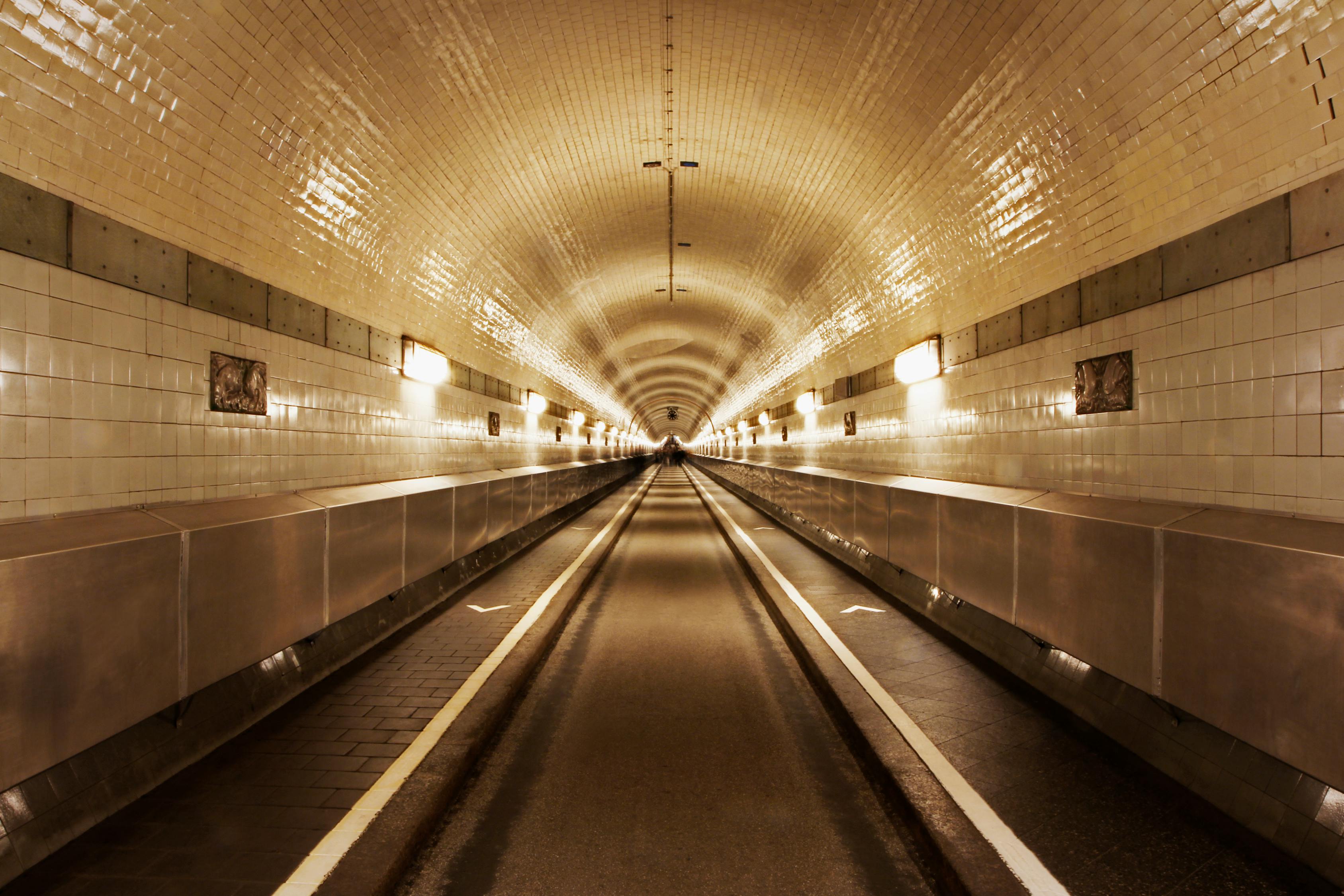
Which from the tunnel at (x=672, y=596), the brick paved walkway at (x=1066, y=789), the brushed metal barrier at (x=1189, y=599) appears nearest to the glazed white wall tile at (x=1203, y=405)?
the tunnel at (x=672, y=596)

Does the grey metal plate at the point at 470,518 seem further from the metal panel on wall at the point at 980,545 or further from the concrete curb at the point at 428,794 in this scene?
the metal panel on wall at the point at 980,545

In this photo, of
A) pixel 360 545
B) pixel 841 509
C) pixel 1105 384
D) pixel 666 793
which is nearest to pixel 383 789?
pixel 666 793

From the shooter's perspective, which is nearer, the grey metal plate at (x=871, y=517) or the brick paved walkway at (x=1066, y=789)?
the brick paved walkway at (x=1066, y=789)

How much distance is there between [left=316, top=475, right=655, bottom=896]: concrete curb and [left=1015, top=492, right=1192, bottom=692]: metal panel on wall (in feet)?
11.8

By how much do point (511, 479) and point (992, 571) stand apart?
7037 millimetres

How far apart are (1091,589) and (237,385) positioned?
587 centimetres

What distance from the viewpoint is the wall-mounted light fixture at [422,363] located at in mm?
7750

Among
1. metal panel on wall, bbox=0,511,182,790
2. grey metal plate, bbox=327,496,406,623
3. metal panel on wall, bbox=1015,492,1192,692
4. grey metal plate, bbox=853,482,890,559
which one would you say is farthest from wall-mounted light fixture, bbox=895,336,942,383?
metal panel on wall, bbox=0,511,182,790

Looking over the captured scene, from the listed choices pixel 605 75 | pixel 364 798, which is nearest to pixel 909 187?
pixel 605 75

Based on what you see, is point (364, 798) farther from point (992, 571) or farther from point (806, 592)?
point (806, 592)

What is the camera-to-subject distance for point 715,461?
42.4 metres

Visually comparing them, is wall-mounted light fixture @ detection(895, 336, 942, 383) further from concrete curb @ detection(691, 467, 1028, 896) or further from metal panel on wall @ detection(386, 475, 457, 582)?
metal panel on wall @ detection(386, 475, 457, 582)

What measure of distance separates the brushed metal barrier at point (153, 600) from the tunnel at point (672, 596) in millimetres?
21

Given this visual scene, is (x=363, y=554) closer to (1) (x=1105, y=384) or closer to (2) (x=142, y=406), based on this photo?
(2) (x=142, y=406)
